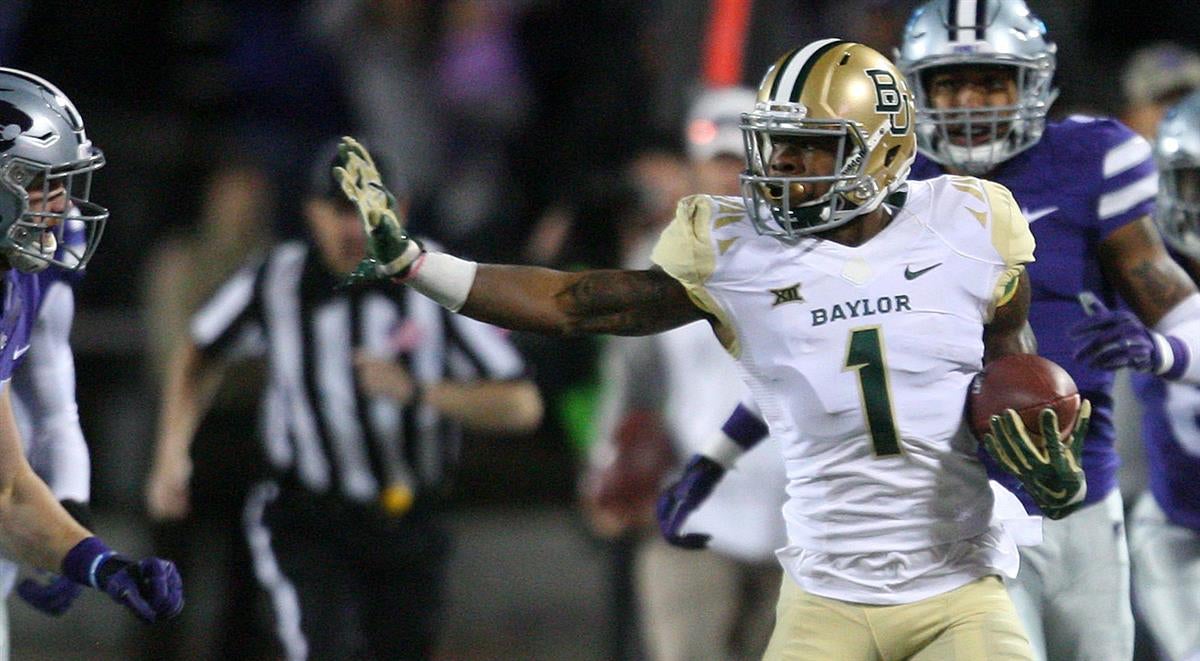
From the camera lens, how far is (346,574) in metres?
5.84

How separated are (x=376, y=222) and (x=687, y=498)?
1.18 meters

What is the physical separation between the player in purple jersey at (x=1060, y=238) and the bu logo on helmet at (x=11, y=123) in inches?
61.0

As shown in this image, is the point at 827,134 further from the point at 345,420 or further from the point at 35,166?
the point at 345,420

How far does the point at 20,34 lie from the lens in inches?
328

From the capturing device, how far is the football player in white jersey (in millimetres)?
3697

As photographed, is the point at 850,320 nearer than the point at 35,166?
Yes

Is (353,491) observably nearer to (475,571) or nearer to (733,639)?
(733,639)

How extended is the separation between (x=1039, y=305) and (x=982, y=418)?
729 millimetres

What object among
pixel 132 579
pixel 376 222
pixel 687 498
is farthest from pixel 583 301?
pixel 132 579

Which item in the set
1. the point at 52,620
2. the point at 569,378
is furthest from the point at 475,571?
the point at 52,620

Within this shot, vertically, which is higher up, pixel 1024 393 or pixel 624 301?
pixel 624 301

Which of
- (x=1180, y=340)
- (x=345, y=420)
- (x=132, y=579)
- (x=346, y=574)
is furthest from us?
(x=345, y=420)

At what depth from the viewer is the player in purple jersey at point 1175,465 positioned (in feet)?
15.3

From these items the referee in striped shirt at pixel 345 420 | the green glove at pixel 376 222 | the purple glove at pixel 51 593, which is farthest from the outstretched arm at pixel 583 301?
the referee in striped shirt at pixel 345 420
